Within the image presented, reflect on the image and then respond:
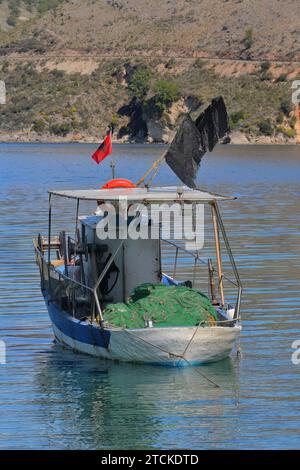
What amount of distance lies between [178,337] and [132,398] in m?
1.16

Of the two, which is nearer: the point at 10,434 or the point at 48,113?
the point at 10,434

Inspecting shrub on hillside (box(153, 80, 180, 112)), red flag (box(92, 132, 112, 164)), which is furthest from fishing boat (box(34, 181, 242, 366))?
shrub on hillside (box(153, 80, 180, 112))

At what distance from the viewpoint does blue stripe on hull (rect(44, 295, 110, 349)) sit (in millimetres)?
16812

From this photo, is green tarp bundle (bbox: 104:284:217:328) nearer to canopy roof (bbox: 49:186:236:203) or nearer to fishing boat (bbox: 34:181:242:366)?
fishing boat (bbox: 34:181:242:366)

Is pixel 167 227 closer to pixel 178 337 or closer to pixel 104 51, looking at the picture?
pixel 178 337

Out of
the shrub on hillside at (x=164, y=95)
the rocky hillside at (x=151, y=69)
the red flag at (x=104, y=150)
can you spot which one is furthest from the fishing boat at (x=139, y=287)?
the shrub on hillside at (x=164, y=95)

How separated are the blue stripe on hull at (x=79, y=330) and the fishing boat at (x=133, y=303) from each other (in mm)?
15

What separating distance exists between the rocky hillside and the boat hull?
11161 centimetres

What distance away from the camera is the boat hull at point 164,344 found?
53.2 ft

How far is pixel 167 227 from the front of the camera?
35625 mm

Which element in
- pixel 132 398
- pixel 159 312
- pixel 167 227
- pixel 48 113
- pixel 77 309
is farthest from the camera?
pixel 48 113

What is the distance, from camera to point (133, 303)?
17109 millimetres

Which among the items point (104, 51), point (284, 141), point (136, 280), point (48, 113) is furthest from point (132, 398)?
point (104, 51)

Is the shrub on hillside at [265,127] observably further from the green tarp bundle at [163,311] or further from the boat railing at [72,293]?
the green tarp bundle at [163,311]
